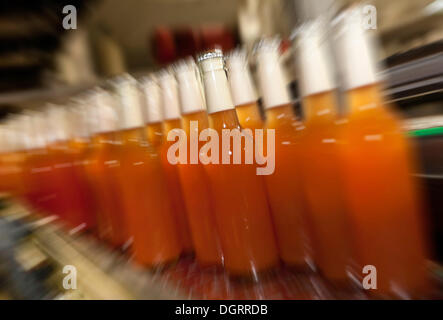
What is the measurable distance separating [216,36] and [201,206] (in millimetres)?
2141

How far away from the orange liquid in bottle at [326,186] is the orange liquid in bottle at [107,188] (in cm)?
39

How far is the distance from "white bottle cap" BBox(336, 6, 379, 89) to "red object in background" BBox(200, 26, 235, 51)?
2.06m

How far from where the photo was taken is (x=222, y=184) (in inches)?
17.3

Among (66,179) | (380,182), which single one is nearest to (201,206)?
(380,182)

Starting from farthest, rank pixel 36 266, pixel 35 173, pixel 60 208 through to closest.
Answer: pixel 35 173
pixel 60 208
pixel 36 266

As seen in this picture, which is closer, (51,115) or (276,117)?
(276,117)

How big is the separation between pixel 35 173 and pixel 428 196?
1075mm

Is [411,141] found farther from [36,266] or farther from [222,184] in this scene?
[36,266]

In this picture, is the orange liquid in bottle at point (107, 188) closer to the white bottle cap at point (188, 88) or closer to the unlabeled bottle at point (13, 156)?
the white bottle cap at point (188, 88)

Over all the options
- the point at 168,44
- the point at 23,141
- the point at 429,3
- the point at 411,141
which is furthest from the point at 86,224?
the point at 168,44

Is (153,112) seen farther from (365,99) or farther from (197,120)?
(365,99)

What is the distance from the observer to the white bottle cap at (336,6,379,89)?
0.36m

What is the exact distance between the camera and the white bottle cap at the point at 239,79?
1.59ft

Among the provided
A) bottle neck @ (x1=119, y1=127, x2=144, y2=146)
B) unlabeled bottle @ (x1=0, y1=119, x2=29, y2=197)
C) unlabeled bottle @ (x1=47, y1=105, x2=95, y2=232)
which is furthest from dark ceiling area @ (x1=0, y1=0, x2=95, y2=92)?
bottle neck @ (x1=119, y1=127, x2=144, y2=146)
